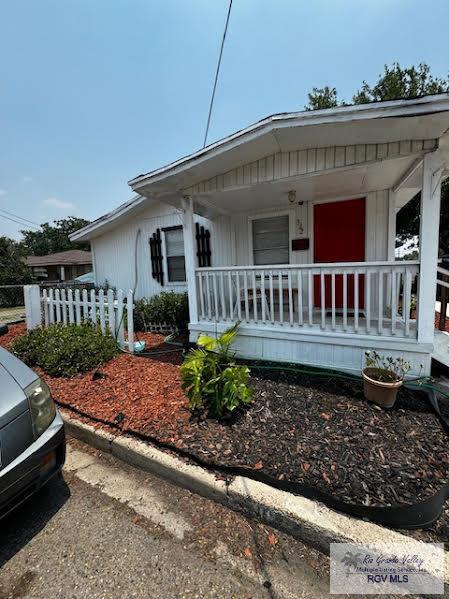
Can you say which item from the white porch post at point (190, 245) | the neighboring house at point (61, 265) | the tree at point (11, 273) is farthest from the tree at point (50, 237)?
the white porch post at point (190, 245)

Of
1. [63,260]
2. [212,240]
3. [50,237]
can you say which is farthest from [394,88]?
[50,237]

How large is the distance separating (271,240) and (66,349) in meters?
4.26

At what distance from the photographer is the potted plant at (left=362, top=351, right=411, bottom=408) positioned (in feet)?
9.38

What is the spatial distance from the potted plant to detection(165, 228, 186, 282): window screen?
16.6 ft

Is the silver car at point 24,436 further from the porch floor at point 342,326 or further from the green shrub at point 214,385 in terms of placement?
the porch floor at point 342,326

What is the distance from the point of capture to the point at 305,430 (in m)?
2.58

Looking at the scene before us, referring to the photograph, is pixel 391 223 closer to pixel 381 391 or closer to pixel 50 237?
pixel 381 391

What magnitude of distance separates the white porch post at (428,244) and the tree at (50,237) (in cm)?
4372

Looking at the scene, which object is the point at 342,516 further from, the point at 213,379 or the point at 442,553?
the point at 213,379

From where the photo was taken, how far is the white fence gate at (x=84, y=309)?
15.9 feet

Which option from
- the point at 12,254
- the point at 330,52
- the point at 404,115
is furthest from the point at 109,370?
the point at 12,254

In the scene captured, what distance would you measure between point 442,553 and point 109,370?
151 inches

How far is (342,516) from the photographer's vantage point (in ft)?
5.72

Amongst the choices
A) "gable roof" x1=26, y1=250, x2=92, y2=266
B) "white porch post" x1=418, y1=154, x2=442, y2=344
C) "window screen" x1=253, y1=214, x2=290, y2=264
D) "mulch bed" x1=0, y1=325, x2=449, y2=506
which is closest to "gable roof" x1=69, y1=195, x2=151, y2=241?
"window screen" x1=253, y1=214, x2=290, y2=264
